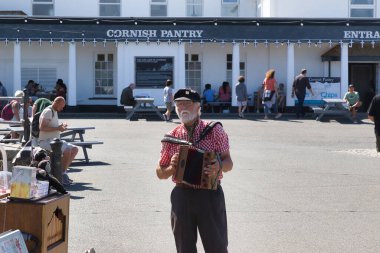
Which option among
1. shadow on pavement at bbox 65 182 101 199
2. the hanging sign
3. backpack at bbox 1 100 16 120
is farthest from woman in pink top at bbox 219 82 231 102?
shadow on pavement at bbox 65 182 101 199

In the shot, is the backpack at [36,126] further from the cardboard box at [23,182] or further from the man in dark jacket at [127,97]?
Answer: the man in dark jacket at [127,97]

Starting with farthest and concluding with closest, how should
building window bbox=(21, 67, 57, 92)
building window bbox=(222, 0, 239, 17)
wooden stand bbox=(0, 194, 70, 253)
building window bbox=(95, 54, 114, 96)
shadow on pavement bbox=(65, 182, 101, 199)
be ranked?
building window bbox=(222, 0, 239, 17)
building window bbox=(95, 54, 114, 96)
building window bbox=(21, 67, 57, 92)
shadow on pavement bbox=(65, 182, 101, 199)
wooden stand bbox=(0, 194, 70, 253)

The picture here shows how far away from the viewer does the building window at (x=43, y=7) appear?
35.8 m

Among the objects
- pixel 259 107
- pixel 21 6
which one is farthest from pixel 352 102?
pixel 21 6

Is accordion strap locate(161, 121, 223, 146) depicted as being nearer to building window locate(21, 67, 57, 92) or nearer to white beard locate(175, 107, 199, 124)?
white beard locate(175, 107, 199, 124)

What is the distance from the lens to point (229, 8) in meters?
36.7

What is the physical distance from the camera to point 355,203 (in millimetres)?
11281

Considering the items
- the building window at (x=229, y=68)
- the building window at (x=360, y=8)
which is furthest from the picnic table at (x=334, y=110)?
the building window at (x=360, y=8)

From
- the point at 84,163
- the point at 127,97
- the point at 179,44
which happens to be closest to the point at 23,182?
the point at 84,163

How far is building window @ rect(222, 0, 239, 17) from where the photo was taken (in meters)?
36.6

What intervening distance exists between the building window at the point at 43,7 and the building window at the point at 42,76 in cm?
288

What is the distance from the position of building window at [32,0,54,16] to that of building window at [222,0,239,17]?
7.91 m

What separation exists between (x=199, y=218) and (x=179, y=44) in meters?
26.6

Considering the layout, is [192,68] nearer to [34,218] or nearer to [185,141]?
[185,141]
